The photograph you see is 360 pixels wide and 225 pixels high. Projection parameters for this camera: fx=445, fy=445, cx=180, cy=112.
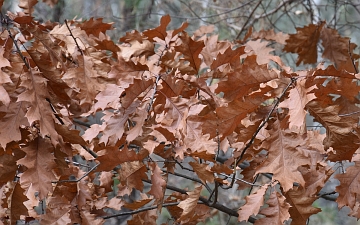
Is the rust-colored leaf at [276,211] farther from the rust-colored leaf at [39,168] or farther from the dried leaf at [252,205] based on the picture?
the rust-colored leaf at [39,168]

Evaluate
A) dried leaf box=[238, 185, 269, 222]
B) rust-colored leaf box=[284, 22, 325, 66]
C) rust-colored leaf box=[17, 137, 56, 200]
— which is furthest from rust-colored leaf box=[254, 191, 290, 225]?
rust-colored leaf box=[284, 22, 325, 66]

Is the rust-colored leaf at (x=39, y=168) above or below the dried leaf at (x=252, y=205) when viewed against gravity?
above

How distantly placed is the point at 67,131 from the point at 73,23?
2.89ft

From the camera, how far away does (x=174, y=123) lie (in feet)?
3.64

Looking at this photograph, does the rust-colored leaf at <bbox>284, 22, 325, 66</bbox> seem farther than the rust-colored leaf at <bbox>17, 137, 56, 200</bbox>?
Yes

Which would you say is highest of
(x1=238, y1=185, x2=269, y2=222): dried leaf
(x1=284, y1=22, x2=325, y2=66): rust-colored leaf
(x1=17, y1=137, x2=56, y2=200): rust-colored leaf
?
(x1=284, y1=22, x2=325, y2=66): rust-colored leaf

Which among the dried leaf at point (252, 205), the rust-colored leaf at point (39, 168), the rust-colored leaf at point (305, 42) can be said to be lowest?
the dried leaf at point (252, 205)

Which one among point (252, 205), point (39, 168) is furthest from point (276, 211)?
point (39, 168)

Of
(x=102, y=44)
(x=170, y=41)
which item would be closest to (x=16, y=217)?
(x=102, y=44)

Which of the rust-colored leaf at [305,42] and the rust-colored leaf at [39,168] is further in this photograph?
the rust-colored leaf at [305,42]

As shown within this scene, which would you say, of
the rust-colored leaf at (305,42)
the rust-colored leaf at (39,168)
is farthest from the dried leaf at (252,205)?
the rust-colored leaf at (305,42)

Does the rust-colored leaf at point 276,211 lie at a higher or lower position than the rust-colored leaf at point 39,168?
lower

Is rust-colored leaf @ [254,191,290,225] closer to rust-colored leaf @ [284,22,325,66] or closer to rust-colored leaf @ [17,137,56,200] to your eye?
rust-colored leaf @ [17,137,56,200]

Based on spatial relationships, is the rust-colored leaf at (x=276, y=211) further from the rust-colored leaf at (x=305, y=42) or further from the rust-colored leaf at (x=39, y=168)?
the rust-colored leaf at (x=305, y=42)
